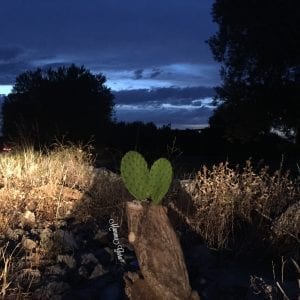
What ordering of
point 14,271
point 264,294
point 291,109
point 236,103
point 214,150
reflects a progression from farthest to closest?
point 214,150, point 236,103, point 291,109, point 14,271, point 264,294

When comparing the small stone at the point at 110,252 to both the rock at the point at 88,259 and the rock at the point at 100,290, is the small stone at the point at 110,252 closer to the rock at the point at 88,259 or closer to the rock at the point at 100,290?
the rock at the point at 88,259

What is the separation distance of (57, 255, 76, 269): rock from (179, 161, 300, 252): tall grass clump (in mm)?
1487

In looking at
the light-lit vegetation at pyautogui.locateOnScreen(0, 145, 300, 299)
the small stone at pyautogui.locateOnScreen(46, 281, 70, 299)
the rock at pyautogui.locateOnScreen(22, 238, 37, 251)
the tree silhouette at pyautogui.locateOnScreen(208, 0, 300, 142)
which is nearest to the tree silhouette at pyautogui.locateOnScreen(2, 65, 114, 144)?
the tree silhouette at pyautogui.locateOnScreen(208, 0, 300, 142)

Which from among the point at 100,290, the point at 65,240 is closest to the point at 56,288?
the point at 100,290

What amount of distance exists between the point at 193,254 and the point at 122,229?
1.37m

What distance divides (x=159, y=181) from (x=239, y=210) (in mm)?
2590

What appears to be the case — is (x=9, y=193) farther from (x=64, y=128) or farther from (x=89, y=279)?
(x=64, y=128)

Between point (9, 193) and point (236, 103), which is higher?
point (236, 103)

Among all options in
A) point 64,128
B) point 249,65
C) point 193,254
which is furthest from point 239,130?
point 193,254

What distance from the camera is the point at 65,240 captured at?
657 cm

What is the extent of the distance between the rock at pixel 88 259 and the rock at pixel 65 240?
0.48m

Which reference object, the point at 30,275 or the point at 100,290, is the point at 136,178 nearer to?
the point at 100,290

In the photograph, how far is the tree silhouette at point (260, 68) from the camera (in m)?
17.9

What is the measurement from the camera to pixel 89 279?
552cm
